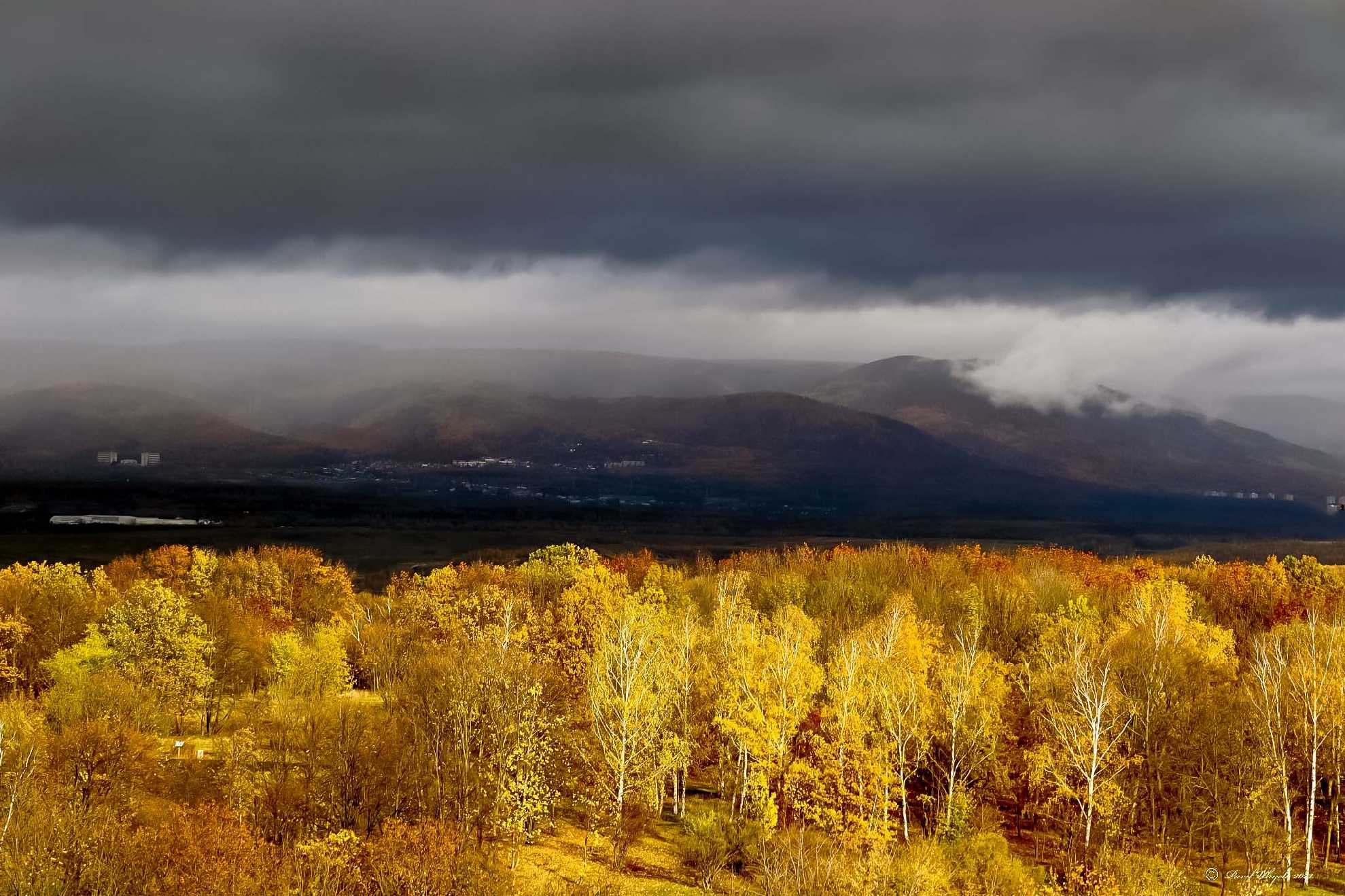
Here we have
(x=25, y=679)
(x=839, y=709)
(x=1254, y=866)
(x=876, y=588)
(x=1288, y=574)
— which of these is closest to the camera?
(x=1254, y=866)

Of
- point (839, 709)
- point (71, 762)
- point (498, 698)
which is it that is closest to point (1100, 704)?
point (839, 709)

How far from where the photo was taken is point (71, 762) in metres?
49.2

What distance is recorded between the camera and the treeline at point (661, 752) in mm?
44250

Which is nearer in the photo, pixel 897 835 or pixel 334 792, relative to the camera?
pixel 334 792

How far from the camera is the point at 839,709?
61.0 metres

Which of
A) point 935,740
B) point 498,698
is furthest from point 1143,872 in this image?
point 498,698

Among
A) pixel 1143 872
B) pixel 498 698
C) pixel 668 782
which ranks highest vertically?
pixel 498 698

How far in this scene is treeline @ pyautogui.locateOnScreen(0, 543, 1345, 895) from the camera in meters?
44.2

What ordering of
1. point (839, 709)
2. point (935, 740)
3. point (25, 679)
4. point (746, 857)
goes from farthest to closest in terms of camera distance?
point (25, 679) → point (935, 740) → point (839, 709) → point (746, 857)

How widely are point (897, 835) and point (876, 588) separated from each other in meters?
59.3

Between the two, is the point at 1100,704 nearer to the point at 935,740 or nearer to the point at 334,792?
the point at 935,740

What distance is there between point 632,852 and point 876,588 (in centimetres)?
6739

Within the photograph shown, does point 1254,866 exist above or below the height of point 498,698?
below

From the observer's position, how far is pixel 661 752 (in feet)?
207
